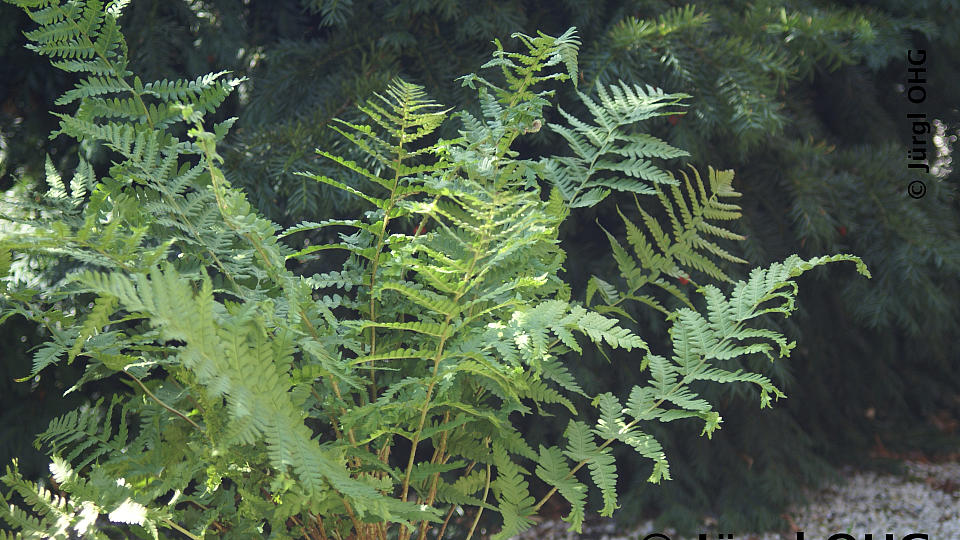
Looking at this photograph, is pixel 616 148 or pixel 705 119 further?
pixel 705 119

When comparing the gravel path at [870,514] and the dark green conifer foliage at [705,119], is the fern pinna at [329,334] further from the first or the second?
the gravel path at [870,514]

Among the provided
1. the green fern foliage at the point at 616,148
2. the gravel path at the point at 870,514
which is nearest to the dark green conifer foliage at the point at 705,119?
the gravel path at the point at 870,514

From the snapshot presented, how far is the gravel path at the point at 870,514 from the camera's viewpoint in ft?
5.47

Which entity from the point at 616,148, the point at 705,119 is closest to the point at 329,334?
the point at 616,148

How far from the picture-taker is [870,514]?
5.72 feet

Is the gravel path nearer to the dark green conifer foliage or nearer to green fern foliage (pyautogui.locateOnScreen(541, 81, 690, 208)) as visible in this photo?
the dark green conifer foliage

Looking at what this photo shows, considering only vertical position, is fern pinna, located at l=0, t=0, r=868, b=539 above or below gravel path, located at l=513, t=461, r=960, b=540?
above

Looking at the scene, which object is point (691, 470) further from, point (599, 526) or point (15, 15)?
point (15, 15)

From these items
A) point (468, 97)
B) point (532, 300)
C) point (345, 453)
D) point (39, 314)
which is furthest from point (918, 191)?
point (39, 314)

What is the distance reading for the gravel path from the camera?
65.6 inches

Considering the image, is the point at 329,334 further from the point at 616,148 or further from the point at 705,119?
the point at 705,119

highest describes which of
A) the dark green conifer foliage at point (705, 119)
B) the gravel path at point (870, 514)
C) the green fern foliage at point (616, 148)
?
the green fern foliage at point (616, 148)

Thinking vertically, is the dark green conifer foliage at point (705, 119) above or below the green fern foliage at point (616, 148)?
below

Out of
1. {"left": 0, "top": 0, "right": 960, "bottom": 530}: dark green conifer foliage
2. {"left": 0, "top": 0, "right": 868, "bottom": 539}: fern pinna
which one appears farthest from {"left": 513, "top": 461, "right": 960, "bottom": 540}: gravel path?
{"left": 0, "top": 0, "right": 868, "bottom": 539}: fern pinna
